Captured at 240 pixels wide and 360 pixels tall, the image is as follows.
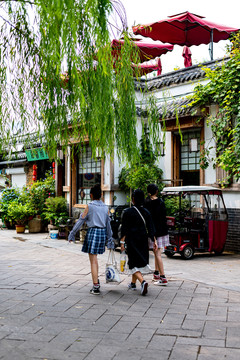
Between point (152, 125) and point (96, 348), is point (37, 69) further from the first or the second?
point (96, 348)

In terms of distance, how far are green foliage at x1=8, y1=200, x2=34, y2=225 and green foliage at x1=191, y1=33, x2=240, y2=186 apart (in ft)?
24.7

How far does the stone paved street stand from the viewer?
4066 mm

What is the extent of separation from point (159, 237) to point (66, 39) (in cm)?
401

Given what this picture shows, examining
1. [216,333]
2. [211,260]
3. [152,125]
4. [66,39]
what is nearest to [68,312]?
[216,333]

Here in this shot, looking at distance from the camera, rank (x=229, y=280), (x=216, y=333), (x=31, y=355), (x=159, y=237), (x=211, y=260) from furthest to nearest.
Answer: (x=211, y=260) < (x=229, y=280) < (x=159, y=237) < (x=216, y=333) < (x=31, y=355)

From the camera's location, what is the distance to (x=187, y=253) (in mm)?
10062

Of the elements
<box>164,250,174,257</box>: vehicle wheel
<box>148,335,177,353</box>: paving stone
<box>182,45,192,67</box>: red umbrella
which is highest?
<box>182,45,192,67</box>: red umbrella

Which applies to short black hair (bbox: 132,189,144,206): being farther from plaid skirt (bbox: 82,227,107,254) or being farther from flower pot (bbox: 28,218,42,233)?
flower pot (bbox: 28,218,42,233)

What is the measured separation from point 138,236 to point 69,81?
2855 millimetres

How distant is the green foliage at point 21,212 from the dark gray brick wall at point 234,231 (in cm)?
809

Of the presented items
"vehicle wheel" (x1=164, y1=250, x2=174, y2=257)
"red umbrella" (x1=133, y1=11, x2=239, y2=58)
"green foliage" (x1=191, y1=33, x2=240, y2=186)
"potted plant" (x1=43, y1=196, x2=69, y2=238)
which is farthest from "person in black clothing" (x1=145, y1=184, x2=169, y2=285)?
"red umbrella" (x1=133, y1=11, x2=239, y2=58)

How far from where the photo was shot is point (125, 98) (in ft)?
17.9

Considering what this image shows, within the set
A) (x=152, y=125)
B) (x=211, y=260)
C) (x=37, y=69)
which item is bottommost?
(x=211, y=260)

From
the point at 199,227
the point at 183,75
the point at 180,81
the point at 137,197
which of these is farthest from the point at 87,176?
the point at 137,197
